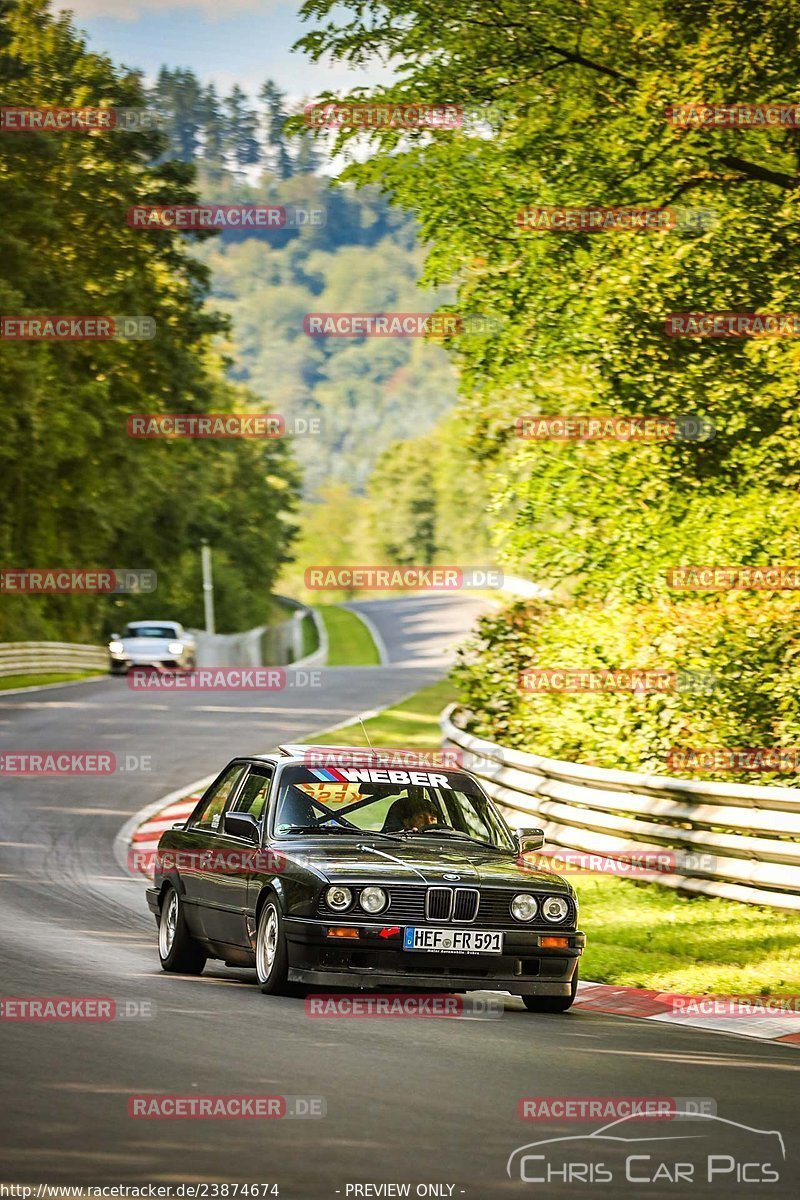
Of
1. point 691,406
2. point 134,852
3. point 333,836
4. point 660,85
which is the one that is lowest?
point 134,852

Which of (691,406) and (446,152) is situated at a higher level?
(446,152)

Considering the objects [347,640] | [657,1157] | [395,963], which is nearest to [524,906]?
[395,963]

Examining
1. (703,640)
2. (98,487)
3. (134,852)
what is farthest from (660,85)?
(98,487)

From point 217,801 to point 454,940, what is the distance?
2.59 metres

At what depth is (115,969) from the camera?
33.2 ft

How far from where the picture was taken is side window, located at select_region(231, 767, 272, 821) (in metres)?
10.2

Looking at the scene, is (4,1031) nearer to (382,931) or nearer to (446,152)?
(382,931)

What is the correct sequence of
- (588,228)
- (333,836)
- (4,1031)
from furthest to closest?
(588,228) → (333,836) → (4,1031)

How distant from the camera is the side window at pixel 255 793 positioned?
1023cm

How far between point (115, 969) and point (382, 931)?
210 centimetres
